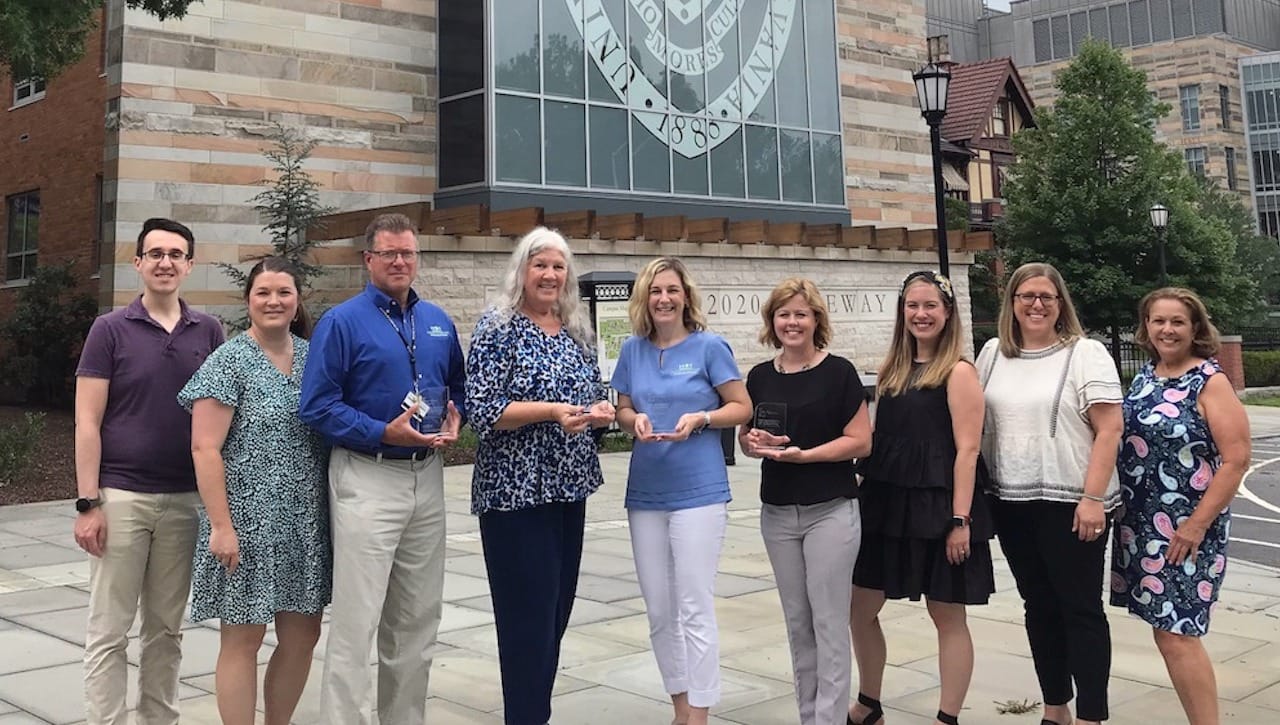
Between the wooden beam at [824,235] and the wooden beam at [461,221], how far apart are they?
7.87m

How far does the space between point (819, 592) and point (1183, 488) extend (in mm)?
1541

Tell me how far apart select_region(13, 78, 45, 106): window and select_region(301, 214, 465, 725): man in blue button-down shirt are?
2412 cm

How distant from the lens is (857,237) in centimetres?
2323

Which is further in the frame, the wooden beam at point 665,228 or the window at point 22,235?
the window at point 22,235

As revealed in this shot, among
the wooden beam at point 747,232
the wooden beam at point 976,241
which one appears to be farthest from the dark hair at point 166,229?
the wooden beam at point 976,241

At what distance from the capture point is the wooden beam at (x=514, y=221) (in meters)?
17.5

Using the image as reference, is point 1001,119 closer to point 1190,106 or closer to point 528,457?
point 1190,106

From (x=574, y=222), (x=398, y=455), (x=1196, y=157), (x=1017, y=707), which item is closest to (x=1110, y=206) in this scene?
(x=574, y=222)

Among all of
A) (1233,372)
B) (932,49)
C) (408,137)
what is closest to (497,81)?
(408,137)

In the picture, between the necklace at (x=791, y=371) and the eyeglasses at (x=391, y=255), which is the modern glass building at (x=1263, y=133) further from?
the eyeglasses at (x=391, y=255)

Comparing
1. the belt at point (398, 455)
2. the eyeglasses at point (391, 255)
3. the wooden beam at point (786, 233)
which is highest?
the wooden beam at point (786, 233)

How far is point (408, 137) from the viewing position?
822 inches

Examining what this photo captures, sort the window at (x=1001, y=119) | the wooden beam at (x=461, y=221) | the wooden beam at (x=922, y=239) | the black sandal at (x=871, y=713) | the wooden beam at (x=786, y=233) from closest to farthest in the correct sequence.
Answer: the black sandal at (x=871, y=713) → the wooden beam at (x=461, y=221) → the wooden beam at (x=786, y=233) → the wooden beam at (x=922, y=239) → the window at (x=1001, y=119)

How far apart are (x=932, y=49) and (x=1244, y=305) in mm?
22940
